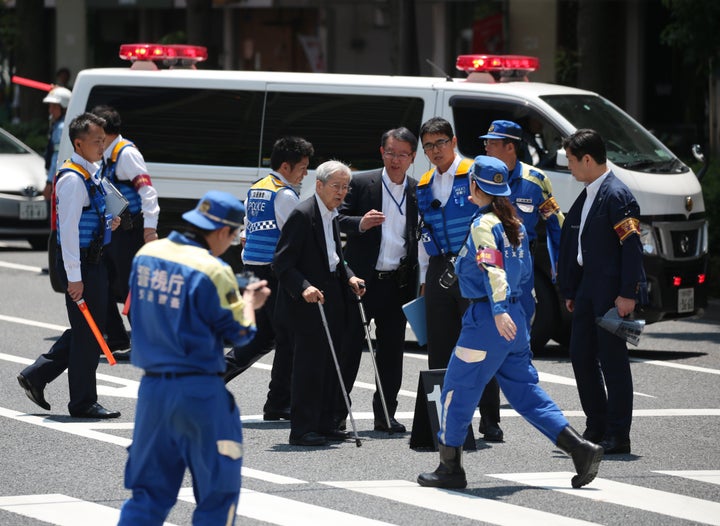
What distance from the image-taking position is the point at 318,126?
39.4 ft


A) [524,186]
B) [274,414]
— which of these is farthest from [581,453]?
[274,414]

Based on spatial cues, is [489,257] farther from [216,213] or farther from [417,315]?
[216,213]

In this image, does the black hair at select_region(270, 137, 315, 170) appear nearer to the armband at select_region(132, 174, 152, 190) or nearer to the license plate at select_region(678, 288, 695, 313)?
the armband at select_region(132, 174, 152, 190)

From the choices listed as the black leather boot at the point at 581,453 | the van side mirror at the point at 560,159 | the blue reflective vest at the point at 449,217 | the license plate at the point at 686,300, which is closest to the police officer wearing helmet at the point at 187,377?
the black leather boot at the point at 581,453

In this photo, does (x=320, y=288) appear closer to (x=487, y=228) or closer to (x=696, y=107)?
(x=487, y=228)

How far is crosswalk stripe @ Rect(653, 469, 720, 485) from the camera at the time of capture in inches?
301

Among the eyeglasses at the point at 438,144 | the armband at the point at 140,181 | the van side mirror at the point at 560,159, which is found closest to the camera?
the eyeglasses at the point at 438,144

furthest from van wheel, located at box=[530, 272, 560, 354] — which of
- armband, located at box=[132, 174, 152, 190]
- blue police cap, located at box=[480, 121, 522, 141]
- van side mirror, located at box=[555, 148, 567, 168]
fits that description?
armband, located at box=[132, 174, 152, 190]

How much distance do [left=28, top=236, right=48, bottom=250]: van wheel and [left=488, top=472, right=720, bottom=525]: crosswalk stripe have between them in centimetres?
1179

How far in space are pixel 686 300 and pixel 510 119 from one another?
198 cm

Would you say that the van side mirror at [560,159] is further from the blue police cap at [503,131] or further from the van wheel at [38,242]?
the van wheel at [38,242]

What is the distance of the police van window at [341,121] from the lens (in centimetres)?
1180

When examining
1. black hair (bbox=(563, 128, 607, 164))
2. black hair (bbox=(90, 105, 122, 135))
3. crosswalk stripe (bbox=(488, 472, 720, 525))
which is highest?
black hair (bbox=(90, 105, 122, 135))

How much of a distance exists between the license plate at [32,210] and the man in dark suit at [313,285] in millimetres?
9818
